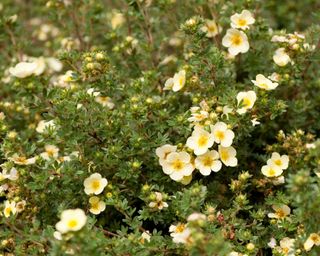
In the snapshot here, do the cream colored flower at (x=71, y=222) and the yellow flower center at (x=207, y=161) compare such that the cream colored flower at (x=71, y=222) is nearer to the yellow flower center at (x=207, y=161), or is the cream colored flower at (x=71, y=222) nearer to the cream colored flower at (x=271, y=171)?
the yellow flower center at (x=207, y=161)

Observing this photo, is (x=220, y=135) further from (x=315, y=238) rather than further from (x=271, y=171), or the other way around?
(x=315, y=238)

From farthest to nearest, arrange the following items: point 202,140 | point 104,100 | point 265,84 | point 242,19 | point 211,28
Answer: point 211,28
point 104,100
point 242,19
point 265,84
point 202,140

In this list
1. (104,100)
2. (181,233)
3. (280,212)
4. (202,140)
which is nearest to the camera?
(181,233)

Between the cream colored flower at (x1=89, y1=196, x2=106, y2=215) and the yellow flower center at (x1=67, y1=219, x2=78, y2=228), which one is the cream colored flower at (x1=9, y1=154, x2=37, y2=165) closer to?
the cream colored flower at (x1=89, y1=196, x2=106, y2=215)

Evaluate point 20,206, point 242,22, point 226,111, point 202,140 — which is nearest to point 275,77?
point 242,22

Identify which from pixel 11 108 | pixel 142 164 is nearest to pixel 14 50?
pixel 11 108

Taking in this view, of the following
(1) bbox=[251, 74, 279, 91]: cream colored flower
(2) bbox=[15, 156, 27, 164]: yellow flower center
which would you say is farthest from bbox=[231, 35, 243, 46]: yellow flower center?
(2) bbox=[15, 156, 27, 164]: yellow flower center
